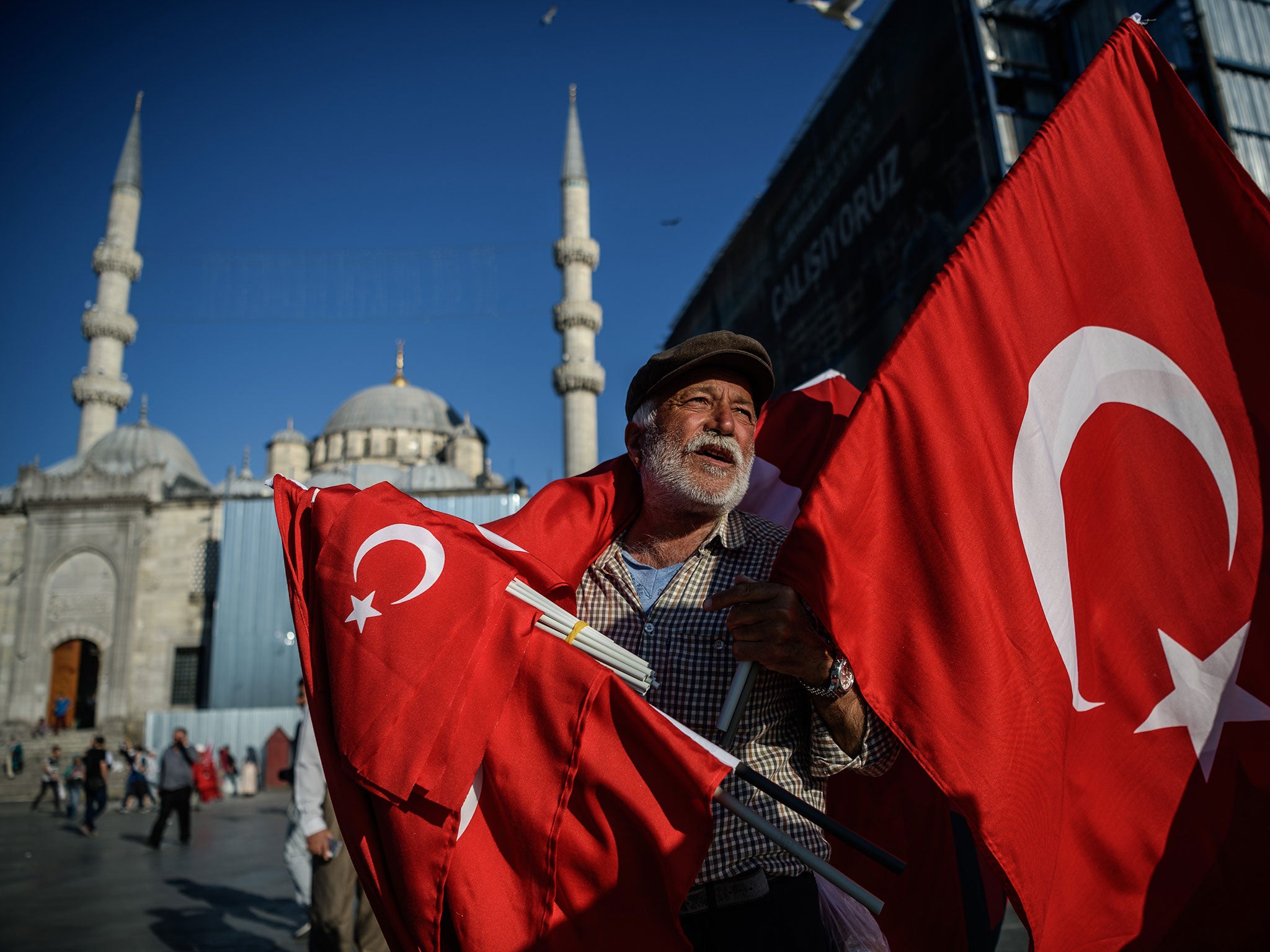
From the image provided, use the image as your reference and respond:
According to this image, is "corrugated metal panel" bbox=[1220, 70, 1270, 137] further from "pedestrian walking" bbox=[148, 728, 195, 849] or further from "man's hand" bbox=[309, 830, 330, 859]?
"pedestrian walking" bbox=[148, 728, 195, 849]

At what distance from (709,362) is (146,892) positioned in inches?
293

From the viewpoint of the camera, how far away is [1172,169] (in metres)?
2.32

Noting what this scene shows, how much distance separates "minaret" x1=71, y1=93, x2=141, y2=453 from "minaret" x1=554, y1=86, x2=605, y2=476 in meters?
15.9

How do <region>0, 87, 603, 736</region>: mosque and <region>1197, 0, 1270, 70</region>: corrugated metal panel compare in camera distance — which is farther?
<region>0, 87, 603, 736</region>: mosque

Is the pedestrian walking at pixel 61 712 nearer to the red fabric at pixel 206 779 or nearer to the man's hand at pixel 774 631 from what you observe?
the red fabric at pixel 206 779

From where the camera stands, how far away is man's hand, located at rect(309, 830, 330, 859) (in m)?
4.09

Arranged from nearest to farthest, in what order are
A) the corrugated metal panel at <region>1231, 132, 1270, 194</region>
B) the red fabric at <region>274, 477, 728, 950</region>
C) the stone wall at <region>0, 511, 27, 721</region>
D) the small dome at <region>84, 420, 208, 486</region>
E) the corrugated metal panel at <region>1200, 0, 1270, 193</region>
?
the red fabric at <region>274, 477, 728, 950</region>
the corrugated metal panel at <region>1231, 132, 1270, 194</region>
the corrugated metal panel at <region>1200, 0, 1270, 193</region>
the stone wall at <region>0, 511, 27, 721</region>
the small dome at <region>84, 420, 208, 486</region>

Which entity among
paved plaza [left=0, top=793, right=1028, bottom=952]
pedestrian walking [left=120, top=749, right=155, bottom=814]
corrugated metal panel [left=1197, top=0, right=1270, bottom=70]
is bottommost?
pedestrian walking [left=120, top=749, right=155, bottom=814]

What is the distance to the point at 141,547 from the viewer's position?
2894 centimetres

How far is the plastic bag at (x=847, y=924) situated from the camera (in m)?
1.80

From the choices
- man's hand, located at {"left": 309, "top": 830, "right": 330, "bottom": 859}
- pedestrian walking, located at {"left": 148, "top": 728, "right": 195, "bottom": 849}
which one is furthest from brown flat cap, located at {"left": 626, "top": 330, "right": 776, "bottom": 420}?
pedestrian walking, located at {"left": 148, "top": 728, "right": 195, "bottom": 849}

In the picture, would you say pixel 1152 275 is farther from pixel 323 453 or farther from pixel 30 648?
pixel 323 453

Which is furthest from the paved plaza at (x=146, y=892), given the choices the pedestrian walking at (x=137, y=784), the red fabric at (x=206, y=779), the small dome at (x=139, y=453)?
the small dome at (x=139, y=453)

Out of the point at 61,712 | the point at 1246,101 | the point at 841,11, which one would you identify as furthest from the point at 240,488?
the point at 1246,101
